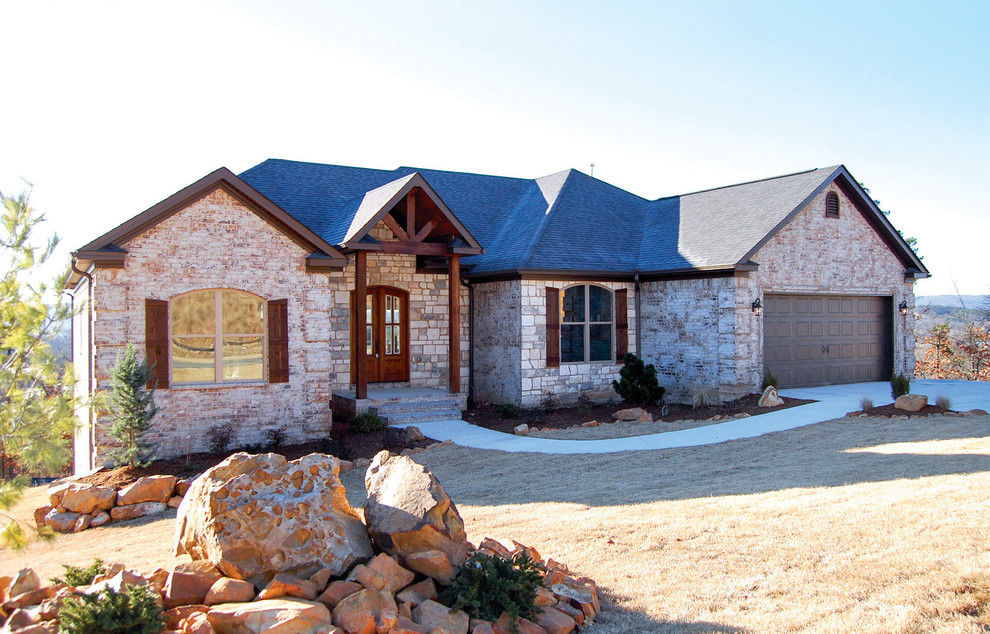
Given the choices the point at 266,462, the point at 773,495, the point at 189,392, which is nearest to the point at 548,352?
the point at 189,392

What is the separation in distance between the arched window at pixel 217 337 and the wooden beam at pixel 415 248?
2.87 m

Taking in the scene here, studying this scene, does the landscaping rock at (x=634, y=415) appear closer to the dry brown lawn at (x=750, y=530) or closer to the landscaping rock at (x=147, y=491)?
the dry brown lawn at (x=750, y=530)

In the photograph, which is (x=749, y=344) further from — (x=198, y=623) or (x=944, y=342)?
(x=944, y=342)

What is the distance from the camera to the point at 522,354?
1561cm

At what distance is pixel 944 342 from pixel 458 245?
67.4 feet

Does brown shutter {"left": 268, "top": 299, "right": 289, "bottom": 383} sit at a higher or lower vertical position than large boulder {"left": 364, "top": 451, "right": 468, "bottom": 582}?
higher

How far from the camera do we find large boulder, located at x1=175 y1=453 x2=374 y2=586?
4938 millimetres

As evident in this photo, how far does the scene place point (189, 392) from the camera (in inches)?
467

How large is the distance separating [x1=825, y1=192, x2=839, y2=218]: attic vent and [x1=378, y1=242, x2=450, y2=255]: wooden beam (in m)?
9.13

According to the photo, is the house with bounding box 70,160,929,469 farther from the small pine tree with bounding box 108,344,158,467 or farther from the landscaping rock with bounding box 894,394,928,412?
the landscaping rock with bounding box 894,394,928,412

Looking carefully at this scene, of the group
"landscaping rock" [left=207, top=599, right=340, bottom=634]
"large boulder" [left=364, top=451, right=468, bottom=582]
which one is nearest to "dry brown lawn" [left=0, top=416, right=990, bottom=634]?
"large boulder" [left=364, top=451, right=468, bottom=582]

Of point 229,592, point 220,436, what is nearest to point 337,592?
Answer: point 229,592

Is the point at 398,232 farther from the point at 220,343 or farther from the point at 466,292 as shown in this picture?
the point at 220,343

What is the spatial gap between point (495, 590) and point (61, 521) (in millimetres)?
6874
